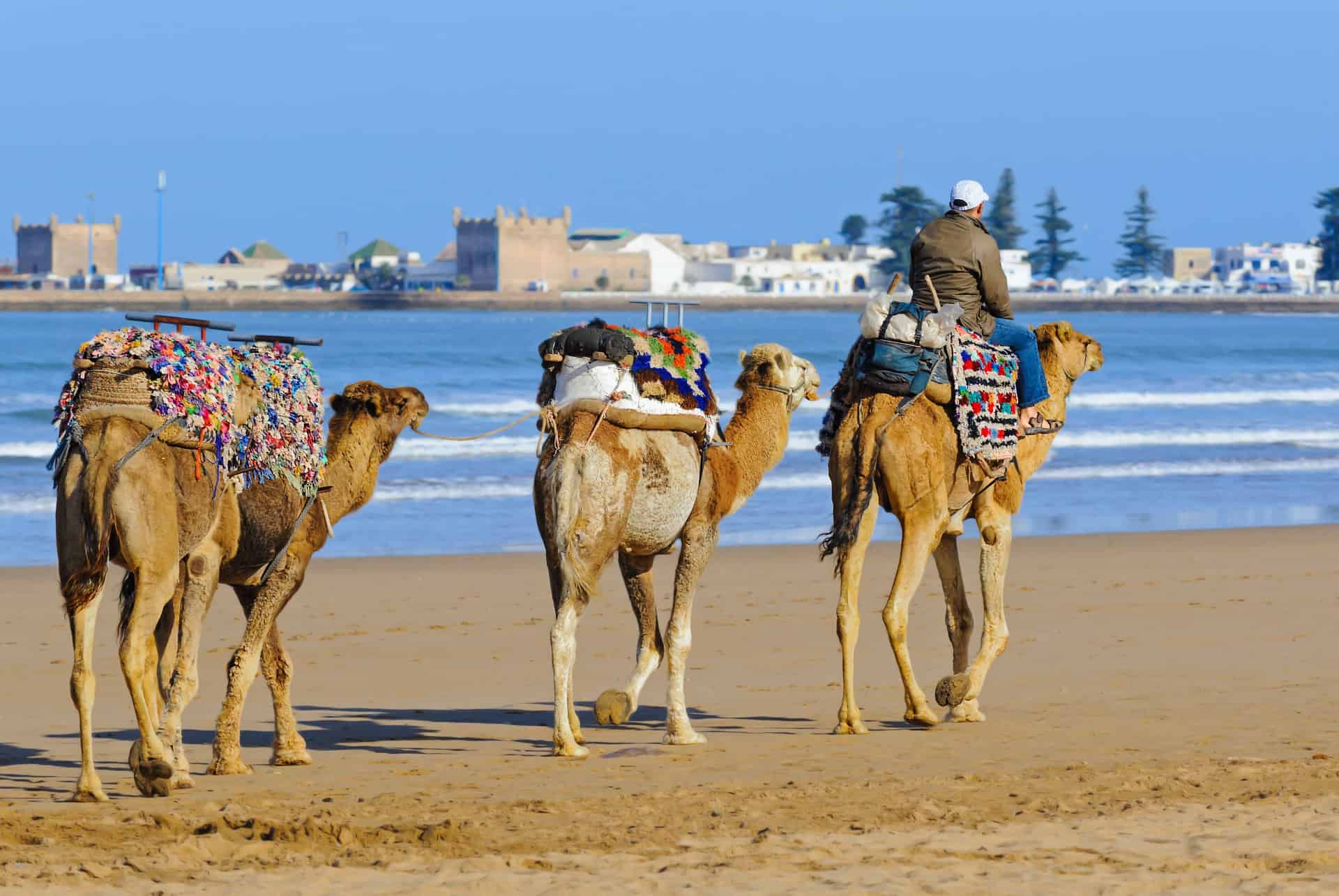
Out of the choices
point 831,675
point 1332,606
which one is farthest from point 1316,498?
point 831,675

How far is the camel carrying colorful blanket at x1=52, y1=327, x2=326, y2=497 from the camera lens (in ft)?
26.0

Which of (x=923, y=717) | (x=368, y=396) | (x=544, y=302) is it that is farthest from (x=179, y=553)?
(x=544, y=302)

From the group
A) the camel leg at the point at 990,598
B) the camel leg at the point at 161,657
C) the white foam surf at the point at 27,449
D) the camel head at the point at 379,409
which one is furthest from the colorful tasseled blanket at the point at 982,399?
the white foam surf at the point at 27,449

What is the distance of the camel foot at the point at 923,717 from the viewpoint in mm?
9492

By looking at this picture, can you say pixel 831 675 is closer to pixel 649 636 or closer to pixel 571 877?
pixel 649 636

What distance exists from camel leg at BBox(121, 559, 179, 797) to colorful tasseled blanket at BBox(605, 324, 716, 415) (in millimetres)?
2420

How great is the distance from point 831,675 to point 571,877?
15.8ft

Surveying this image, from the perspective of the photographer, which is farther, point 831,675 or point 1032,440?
point 831,675

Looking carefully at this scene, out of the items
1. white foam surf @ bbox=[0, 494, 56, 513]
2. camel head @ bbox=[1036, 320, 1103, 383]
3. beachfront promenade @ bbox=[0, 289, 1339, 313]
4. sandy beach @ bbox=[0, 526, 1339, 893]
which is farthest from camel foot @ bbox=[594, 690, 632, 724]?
beachfront promenade @ bbox=[0, 289, 1339, 313]

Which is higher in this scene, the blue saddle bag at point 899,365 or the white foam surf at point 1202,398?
the blue saddle bag at point 899,365

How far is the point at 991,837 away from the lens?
7082 millimetres

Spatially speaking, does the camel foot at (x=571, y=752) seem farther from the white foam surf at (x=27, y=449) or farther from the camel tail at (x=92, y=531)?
the white foam surf at (x=27, y=449)

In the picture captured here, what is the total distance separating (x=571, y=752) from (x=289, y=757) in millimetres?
1186

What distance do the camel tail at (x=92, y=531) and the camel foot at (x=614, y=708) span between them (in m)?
2.64
